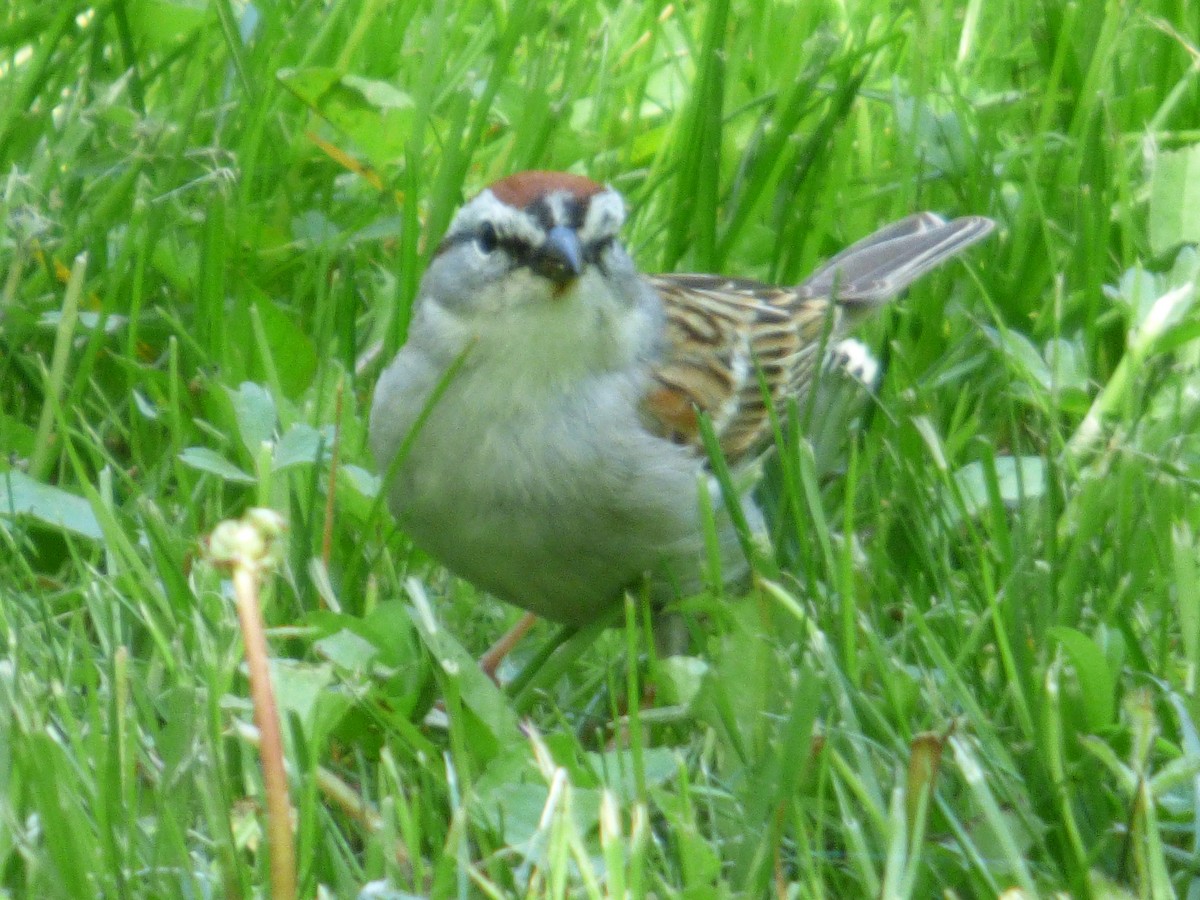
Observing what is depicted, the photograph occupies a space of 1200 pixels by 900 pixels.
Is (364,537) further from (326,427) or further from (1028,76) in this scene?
(1028,76)

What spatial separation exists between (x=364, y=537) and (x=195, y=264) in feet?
2.59

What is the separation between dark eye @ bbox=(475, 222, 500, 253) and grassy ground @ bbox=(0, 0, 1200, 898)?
283 mm

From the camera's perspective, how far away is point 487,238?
2.28m

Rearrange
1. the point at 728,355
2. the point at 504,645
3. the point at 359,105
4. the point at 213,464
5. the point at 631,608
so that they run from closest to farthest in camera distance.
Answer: the point at 631,608 < the point at 213,464 < the point at 504,645 < the point at 728,355 < the point at 359,105

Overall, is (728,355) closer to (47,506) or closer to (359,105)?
(359,105)

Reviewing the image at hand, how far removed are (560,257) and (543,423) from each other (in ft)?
0.61

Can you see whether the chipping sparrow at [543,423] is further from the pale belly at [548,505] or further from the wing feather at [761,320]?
the wing feather at [761,320]

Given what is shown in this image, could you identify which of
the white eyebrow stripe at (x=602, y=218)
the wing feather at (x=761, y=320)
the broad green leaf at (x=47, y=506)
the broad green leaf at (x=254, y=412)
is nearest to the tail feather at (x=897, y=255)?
the wing feather at (x=761, y=320)

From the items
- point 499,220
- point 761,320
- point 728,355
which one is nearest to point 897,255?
point 761,320

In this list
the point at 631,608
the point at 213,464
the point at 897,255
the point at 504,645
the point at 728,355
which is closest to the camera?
the point at 631,608

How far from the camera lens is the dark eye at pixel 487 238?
2.27 meters

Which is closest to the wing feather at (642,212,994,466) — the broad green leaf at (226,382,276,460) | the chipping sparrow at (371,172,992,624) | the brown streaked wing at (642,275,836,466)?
the brown streaked wing at (642,275,836,466)

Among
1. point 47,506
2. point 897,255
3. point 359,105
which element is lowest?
point 47,506

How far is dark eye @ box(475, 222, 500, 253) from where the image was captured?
2268mm
